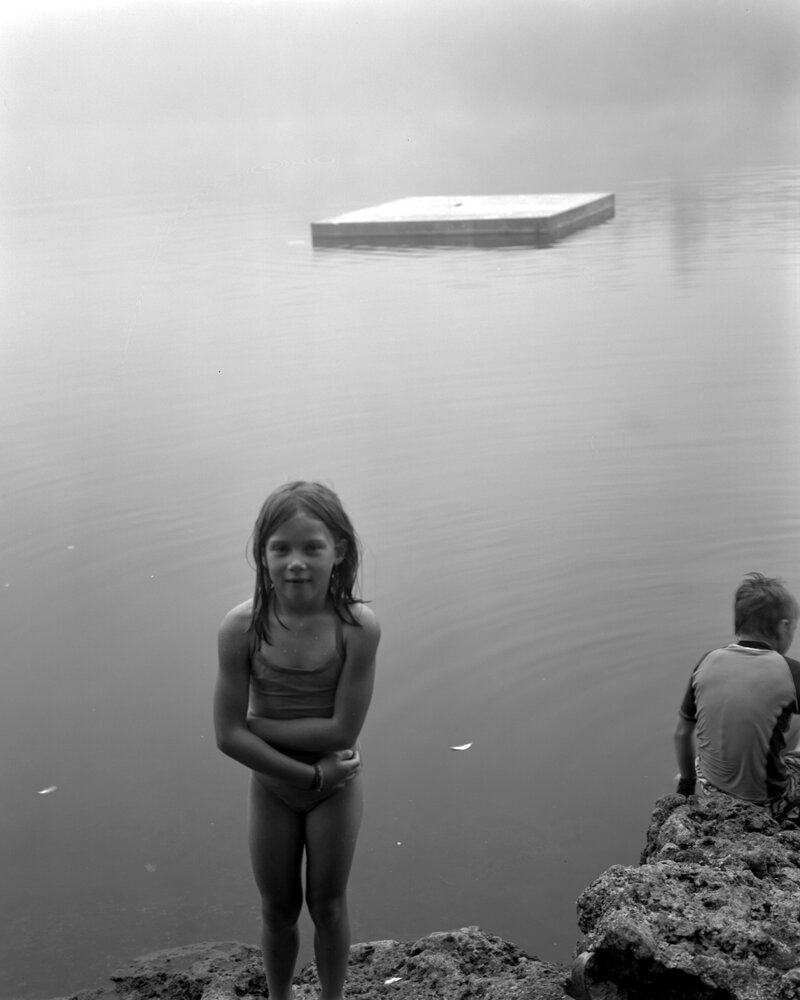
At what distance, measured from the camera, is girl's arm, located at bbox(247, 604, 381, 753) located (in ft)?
8.70

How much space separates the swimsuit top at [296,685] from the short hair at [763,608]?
1242 millimetres

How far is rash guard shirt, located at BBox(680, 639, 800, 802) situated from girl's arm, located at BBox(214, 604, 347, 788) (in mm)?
1175

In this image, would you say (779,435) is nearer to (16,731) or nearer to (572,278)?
(16,731)

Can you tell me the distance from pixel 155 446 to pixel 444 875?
17.8 ft

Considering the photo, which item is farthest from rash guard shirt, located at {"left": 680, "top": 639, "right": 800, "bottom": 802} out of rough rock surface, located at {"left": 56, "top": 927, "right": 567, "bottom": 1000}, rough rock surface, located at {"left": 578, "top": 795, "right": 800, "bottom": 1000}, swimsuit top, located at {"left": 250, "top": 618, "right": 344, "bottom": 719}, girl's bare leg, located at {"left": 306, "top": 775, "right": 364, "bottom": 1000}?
swimsuit top, located at {"left": 250, "top": 618, "right": 344, "bottom": 719}

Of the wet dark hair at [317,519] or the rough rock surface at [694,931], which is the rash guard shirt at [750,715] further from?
the wet dark hair at [317,519]

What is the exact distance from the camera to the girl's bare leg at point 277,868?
2.72 metres

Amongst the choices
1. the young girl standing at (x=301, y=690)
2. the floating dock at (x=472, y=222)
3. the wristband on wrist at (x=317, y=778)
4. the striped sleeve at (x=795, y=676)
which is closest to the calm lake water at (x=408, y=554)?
the striped sleeve at (x=795, y=676)

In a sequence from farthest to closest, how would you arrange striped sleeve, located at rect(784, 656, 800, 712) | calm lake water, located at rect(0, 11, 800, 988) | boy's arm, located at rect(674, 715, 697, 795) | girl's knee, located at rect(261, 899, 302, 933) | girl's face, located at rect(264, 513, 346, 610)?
calm lake water, located at rect(0, 11, 800, 988), boy's arm, located at rect(674, 715, 697, 795), striped sleeve, located at rect(784, 656, 800, 712), girl's knee, located at rect(261, 899, 302, 933), girl's face, located at rect(264, 513, 346, 610)

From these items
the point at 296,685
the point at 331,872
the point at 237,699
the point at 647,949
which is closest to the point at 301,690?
the point at 296,685

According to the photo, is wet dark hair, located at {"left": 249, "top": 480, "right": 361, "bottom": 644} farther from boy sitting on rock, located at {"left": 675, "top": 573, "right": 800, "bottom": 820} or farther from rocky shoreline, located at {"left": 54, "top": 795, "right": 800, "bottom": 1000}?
boy sitting on rock, located at {"left": 675, "top": 573, "right": 800, "bottom": 820}

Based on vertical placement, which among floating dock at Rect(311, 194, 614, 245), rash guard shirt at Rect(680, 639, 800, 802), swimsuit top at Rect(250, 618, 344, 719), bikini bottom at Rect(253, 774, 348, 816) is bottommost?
rash guard shirt at Rect(680, 639, 800, 802)

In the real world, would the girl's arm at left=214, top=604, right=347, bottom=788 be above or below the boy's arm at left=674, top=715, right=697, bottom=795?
above

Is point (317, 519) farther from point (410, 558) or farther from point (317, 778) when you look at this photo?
point (410, 558)
